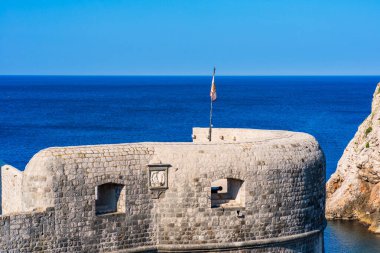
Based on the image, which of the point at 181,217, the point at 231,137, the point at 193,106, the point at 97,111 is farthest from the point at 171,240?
the point at 193,106

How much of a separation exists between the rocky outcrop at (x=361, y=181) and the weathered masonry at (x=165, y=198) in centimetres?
2831

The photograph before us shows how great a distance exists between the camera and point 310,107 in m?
145

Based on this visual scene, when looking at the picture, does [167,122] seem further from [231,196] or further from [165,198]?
[165,198]

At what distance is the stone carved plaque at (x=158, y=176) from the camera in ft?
79.0

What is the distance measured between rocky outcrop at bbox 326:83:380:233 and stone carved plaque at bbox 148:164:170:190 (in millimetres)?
31298

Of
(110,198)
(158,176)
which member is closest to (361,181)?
(158,176)

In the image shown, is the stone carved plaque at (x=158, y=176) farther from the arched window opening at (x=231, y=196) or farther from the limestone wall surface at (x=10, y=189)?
the limestone wall surface at (x=10, y=189)

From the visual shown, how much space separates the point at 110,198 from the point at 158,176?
1410 mm

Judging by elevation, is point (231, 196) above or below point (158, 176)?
below

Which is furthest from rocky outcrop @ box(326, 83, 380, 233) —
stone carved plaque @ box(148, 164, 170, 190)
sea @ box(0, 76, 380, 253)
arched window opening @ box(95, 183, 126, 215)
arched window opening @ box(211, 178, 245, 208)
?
arched window opening @ box(95, 183, 126, 215)

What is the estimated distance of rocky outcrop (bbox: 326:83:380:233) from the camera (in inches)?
2138

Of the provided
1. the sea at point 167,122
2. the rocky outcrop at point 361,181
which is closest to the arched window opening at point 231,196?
the sea at point 167,122

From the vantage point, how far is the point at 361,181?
181 feet

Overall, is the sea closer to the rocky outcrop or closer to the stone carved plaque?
the rocky outcrop
